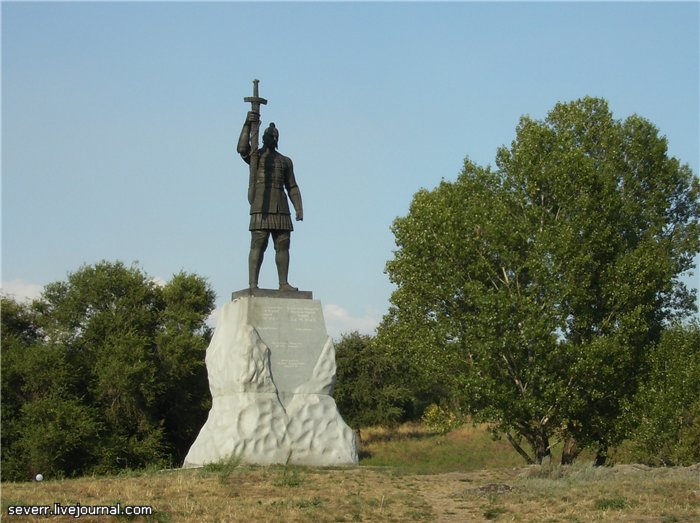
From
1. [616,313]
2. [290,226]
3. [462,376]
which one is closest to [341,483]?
[290,226]

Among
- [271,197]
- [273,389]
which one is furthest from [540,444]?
[271,197]

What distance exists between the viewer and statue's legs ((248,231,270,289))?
19625 mm

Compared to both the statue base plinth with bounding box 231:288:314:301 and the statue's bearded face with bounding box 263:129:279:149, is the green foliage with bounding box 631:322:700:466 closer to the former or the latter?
the statue base plinth with bounding box 231:288:314:301

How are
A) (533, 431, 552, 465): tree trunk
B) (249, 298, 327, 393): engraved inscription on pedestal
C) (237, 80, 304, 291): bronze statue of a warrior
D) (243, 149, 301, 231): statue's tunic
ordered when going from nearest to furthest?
(249, 298, 327, 393): engraved inscription on pedestal, (237, 80, 304, 291): bronze statue of a warrior, (243, 149, 301, 231): statue's tunic, (533, 431, 552, 465): tree trunk

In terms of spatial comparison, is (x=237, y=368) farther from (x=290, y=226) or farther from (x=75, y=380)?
(x=75, y=380)

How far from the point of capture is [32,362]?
36781 mm

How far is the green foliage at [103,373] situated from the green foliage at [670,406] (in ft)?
65.8

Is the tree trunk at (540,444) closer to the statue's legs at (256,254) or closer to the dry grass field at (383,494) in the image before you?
the dry grass field at (383,494)

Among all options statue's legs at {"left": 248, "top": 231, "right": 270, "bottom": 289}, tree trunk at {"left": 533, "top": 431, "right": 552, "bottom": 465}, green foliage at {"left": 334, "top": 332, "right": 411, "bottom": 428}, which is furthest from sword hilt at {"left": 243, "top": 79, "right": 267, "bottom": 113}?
green foliage at {"left": 334, "top": 332, "right": 411, "bottom": 428}

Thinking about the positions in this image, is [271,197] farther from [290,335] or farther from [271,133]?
[290,335]

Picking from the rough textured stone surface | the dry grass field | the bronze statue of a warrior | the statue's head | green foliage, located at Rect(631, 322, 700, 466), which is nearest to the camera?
the dry grass field

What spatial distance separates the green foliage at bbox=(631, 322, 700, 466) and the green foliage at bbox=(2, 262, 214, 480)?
20052 mm

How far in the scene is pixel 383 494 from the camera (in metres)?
14.3

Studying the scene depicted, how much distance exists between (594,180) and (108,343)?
2195 cm
